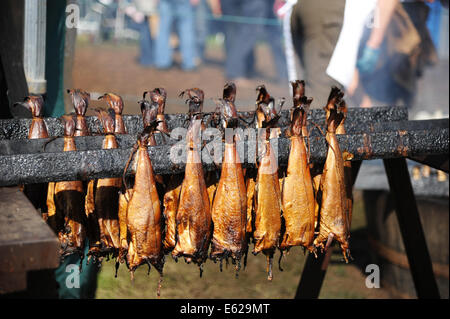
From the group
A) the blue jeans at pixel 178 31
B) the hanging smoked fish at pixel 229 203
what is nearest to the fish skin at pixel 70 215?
the hanging smoked fish at pixel 229 203

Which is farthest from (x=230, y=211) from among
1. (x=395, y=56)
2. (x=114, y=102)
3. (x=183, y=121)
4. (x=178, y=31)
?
(x=178, y=31)

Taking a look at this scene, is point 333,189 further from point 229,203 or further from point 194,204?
point 194,204

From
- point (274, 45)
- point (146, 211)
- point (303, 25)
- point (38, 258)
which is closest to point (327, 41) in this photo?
point (303, 25)

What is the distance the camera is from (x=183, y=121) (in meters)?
2.58

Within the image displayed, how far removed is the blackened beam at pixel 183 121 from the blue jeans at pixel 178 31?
10772 millimetres

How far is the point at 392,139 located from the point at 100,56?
512 inches

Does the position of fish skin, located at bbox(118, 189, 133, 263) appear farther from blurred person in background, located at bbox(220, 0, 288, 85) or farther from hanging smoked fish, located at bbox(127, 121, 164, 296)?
blurred person in background, located at bbox(220, 0, 288, 85)

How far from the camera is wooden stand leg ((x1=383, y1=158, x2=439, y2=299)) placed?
3.11 m

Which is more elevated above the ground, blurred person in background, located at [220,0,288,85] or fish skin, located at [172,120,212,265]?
blurred person in background, located at [220,0,288,85]

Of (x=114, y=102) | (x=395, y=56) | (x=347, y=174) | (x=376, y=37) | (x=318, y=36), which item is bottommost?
(x=347, y=174)

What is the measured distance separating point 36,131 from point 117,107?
1.23 feet

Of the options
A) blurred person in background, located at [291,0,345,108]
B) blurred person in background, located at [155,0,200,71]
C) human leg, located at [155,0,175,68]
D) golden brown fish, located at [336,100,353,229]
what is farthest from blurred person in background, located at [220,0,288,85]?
golden brown fish, located at [336,100,353,229]

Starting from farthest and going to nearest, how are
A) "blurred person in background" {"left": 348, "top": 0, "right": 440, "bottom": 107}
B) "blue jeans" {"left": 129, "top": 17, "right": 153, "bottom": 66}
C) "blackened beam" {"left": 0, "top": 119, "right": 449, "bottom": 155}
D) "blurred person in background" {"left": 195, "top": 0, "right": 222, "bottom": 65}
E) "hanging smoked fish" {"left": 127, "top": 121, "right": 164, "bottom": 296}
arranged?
1. "blue jeans" {"left": 129, "top": 17, "right": 153, "bottom": 66}
2. "blurred person in background" {"left": 195, "top": 0, "right": 222, "bottom": 65}
3. "blurred person in background" {"left": 348, "top": 0, "right": 440, "bottom": 107}
4. "blackened beam" {"left": 0, "top": 119, "right": 449, "bottom": 155}
5. "hanging smoked fish" {"left": 127, "top": 121, "right": 164, "bottom": 296}

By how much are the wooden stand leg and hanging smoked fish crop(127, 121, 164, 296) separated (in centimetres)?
161
